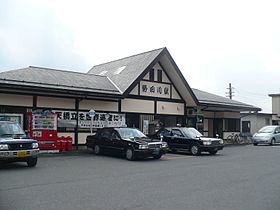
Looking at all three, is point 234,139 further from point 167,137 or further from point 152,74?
point 167,137

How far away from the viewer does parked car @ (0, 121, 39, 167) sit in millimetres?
11648

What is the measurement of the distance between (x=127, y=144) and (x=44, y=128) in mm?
4794

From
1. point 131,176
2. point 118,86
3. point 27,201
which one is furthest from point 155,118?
point 27,201

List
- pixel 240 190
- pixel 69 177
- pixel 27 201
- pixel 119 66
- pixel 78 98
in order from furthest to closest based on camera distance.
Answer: pixel 119 66, pixel 78 98, pixel 69 177, pixel 240 190, pixel 27 201

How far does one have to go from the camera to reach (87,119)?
2031cm

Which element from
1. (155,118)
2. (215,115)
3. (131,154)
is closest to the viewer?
A: (131,154)

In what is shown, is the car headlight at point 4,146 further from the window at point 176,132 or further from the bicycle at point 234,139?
the bicycle at point 234,139

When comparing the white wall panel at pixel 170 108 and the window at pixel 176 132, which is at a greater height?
the white wall panel at pixel 170 108

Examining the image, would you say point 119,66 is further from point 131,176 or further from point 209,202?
point 209,202

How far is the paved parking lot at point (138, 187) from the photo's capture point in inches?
279

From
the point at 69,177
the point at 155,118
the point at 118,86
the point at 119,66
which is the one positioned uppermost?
the point at 119,66

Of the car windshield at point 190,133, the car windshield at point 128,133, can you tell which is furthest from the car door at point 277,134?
the car windshield at point 128,133

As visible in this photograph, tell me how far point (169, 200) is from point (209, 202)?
33.5 inches

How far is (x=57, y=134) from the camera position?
1880 centimetres
